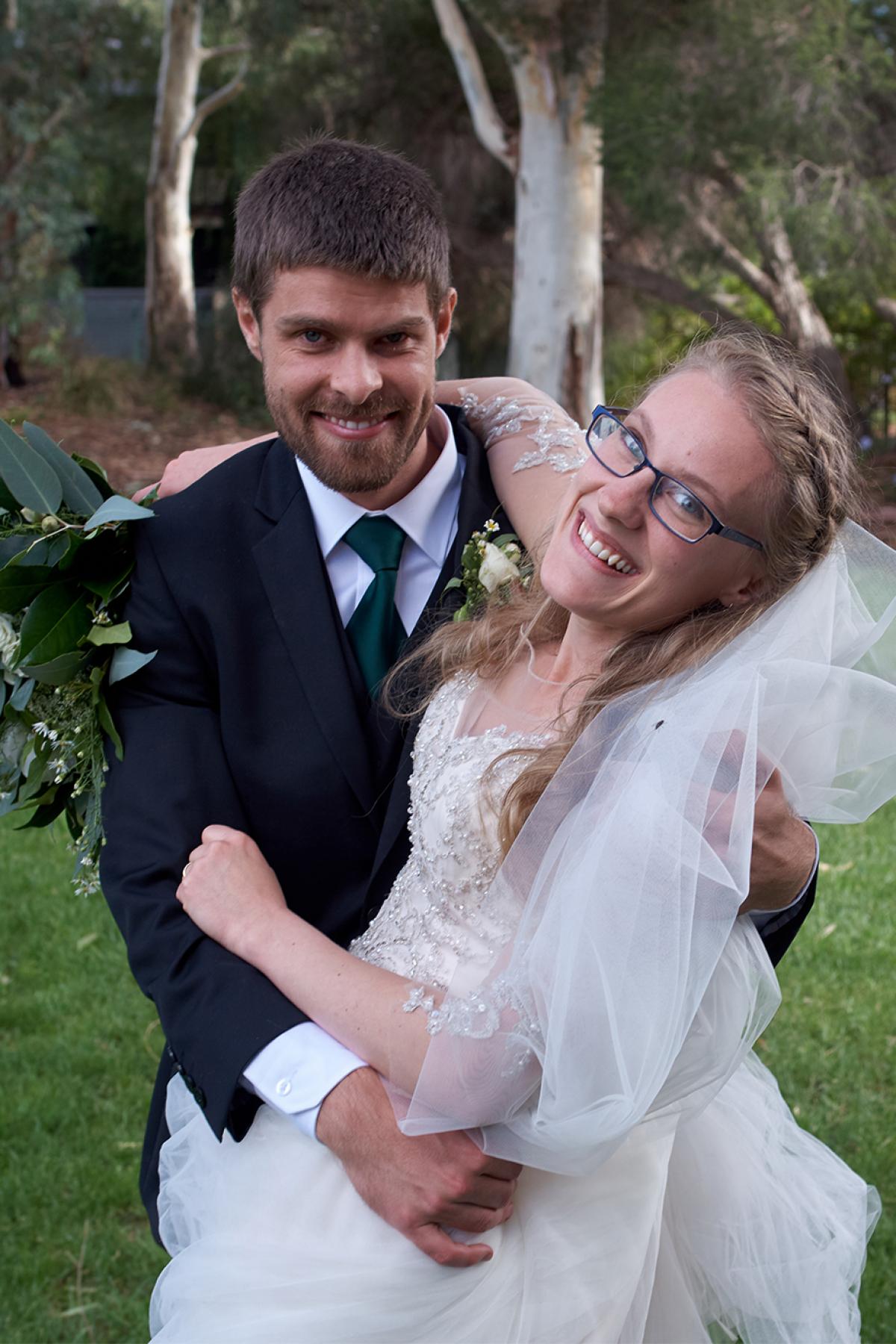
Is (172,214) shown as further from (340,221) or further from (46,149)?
(340,221)

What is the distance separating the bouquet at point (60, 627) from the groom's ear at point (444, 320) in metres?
0.71

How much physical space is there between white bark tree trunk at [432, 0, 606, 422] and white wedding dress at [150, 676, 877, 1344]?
446 inches

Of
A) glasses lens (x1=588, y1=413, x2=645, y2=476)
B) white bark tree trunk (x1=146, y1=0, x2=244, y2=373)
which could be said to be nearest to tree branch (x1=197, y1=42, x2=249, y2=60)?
white bark tree trunk (x1=146, y1=0, x2=244, y2=373)

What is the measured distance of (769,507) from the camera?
2160mm

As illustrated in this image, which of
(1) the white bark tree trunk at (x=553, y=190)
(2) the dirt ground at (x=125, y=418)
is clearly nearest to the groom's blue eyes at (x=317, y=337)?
(1) the white bark tree trunk at (x=553, y=190)

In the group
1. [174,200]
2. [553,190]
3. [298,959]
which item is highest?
[298,959]

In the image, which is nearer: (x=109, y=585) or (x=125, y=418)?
(x=109, y=585)

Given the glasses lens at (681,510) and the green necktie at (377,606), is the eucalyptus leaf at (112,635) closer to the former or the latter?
the green necktie at (377,606)

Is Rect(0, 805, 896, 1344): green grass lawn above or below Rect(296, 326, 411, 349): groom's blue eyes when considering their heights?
below

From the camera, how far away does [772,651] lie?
82.7 inches

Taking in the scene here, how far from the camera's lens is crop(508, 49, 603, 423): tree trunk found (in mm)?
13055

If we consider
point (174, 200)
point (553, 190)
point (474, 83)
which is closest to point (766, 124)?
point (553, 190)

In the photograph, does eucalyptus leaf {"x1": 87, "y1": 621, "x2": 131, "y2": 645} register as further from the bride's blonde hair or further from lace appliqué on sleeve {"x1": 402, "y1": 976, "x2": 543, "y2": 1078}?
lace appliqué on sleeve {"x1": 402, "y1": 976, "x2": 543, "y2": 1078}

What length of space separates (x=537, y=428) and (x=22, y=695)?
120 cm
